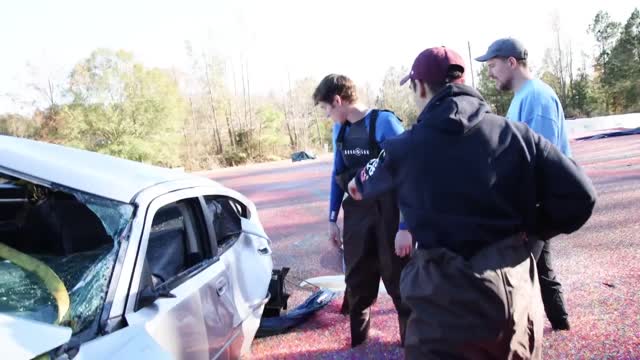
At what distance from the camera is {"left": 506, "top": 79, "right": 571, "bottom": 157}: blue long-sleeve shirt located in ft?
9.15

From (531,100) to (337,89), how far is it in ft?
3.85

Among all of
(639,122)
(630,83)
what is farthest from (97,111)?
(630,83)

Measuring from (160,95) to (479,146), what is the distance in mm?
48286

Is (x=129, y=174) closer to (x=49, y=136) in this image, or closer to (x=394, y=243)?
(x=394, y=243)

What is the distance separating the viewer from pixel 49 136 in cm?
4162

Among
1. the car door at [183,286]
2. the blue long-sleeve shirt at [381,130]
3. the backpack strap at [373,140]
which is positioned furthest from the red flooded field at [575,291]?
the backpack strap at [373,140]

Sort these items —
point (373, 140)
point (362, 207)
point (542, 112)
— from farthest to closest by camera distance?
1. point (362, 207)
2. point (373, 140)
3. point (542, 112)

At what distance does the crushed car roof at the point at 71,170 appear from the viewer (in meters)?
1.93

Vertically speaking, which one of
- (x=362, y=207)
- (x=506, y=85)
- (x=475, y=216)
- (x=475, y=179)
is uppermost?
(x=506, y=85)

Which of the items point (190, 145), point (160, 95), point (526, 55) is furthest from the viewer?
point (190, 145)

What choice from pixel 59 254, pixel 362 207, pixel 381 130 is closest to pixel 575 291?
pixel 362 207

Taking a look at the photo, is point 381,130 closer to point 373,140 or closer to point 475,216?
point 373,140

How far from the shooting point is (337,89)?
3043mm

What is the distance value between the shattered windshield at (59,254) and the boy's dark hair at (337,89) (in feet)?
5.03
